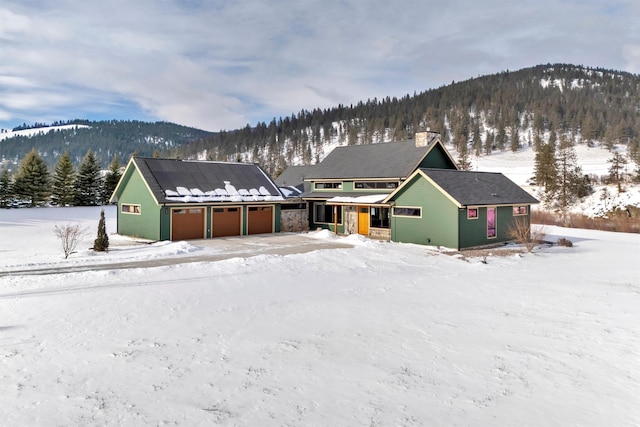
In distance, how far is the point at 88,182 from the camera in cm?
4491

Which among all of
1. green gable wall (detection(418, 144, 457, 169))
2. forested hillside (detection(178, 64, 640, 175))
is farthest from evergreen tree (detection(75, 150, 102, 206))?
forested hillside (detection(178, 64, 640, 175))

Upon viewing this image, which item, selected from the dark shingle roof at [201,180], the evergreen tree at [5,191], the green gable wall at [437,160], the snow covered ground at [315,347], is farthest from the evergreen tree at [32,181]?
the green gable wall at [437,160]

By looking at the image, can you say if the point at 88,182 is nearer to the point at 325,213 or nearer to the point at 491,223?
the point at 325,213

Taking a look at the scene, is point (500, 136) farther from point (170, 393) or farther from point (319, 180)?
point (170, 393)

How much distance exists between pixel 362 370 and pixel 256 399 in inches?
76.3

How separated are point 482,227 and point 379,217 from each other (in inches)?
242

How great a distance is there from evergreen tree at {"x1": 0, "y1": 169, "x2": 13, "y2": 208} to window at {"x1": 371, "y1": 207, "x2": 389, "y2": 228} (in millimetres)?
37633

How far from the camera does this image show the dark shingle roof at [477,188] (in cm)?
2108

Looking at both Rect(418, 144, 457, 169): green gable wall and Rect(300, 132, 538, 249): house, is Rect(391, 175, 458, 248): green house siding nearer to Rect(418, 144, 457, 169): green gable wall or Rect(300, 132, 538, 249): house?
Rect(300, 132, 538, 249): house

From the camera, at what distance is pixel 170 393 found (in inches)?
226

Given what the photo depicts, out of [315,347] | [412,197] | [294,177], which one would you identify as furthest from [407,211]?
[315,347]

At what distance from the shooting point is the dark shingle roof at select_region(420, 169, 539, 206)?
830 inches

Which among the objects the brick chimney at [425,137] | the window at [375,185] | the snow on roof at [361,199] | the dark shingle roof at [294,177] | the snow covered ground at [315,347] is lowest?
the snow covered ground at [315,347]

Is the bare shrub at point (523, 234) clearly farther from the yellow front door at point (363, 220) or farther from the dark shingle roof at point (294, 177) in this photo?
the dark shingle roof at point (294, 177)
